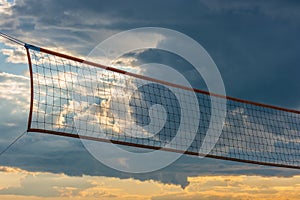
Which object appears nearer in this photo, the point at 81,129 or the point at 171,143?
the point at 81,129

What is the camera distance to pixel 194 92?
17250 millimetres

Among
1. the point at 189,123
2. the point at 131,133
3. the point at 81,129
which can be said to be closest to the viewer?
the point at 81,129

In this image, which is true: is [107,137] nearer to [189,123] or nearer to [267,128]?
[189,123]

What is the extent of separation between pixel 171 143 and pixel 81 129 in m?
3.18

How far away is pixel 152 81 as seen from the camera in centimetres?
1583

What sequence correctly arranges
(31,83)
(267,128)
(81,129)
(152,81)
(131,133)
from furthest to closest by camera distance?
1. (267,128)
2. (152,81)
3. (131,133)
4. (81,129)
5. (31,83)

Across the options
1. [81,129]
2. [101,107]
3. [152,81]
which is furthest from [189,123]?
[81,129]

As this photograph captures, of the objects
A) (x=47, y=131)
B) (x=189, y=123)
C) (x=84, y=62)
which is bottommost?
(x=47, y=131)

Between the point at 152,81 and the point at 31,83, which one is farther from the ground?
the point at 152,81

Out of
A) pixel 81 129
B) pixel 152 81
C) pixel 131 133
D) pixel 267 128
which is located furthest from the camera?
pixel 267 128

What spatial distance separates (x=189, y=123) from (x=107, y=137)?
418cm

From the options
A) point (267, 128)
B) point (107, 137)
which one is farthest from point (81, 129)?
point (267, 128)

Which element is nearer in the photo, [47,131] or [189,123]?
[47,131]

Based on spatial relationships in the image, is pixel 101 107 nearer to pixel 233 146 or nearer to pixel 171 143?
pixel 171 143
